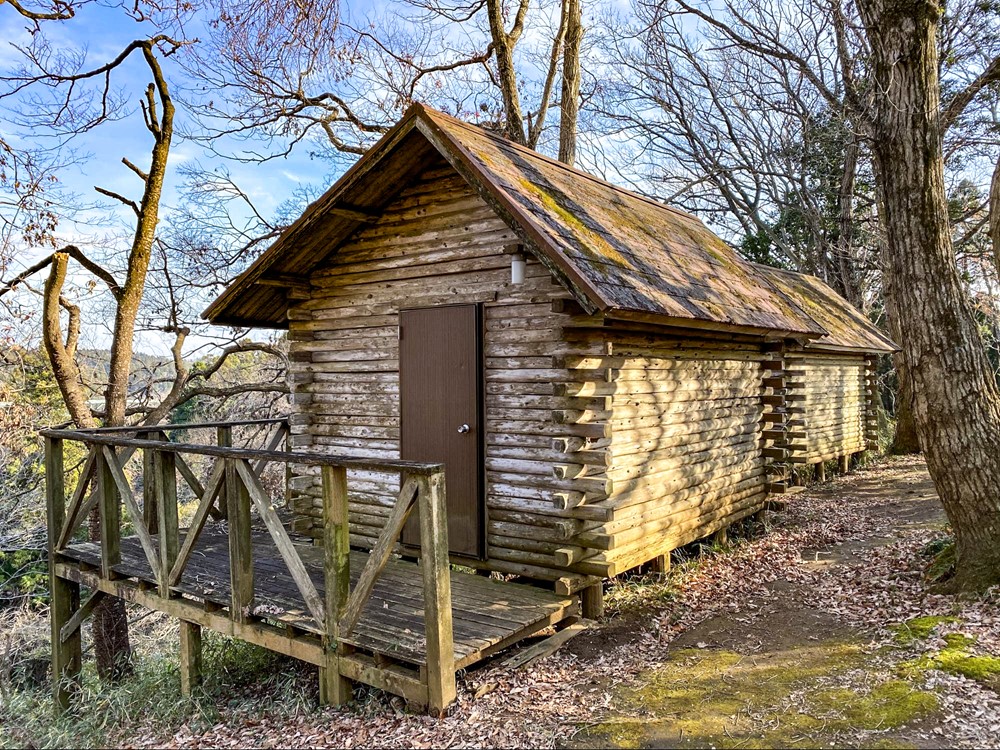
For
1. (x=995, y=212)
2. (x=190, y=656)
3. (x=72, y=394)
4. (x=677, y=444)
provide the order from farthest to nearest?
(x=72, y=394) → (x=677, y=444) → (x=995, y=212) → (x=190, y=656)

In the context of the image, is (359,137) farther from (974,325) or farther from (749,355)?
(974,325)

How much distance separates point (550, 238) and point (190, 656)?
17.1ft

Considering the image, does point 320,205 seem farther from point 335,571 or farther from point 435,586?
point 435,586

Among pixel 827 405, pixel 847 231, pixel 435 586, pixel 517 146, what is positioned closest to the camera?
pixel 435 586

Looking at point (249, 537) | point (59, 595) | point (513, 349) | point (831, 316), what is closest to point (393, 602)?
point (249, 537)

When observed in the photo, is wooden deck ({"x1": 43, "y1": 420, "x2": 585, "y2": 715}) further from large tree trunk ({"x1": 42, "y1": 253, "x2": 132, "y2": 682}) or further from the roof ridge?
the roof ridge

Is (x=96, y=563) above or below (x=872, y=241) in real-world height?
below

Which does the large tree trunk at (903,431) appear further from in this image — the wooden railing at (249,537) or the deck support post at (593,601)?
the wooden railing at (249,537)

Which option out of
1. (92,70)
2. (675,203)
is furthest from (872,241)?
(92,70)

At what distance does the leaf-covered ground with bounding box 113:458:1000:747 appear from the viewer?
4469 mm

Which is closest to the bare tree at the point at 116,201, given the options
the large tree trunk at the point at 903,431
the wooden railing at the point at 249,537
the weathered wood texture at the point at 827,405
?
the wooden railing at the point at 249,537

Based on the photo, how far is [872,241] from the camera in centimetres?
2133

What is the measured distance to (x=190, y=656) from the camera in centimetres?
644

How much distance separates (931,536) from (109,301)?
1632cm
